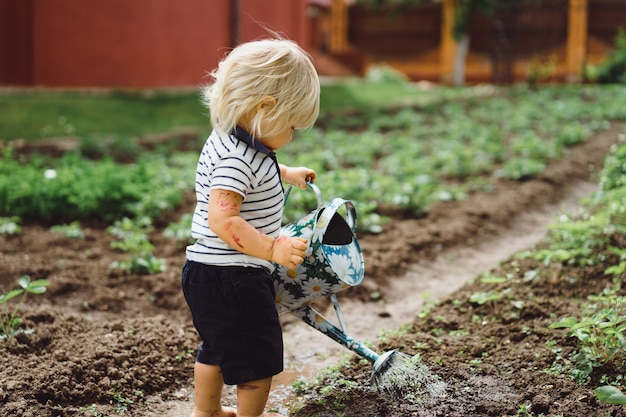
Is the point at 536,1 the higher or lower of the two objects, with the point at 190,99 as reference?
higher

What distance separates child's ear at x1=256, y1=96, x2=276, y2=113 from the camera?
2.36 meters

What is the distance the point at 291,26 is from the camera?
17203 millimetres

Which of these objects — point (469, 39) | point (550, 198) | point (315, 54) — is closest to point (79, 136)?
point (550, 198)

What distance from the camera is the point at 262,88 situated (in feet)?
7.73

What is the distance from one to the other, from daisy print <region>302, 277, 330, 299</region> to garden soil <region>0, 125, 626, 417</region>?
0.44 metres

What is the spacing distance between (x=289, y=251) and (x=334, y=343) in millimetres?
1492

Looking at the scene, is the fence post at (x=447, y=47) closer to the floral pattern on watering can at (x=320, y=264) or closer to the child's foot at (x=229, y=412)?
the floral pattern on watering can at (x=320, y=264)

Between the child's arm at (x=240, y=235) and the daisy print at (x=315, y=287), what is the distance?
306 millimetres

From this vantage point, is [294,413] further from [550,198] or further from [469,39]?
[469,39]

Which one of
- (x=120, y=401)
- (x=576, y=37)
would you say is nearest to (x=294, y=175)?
(x=120, y=401)

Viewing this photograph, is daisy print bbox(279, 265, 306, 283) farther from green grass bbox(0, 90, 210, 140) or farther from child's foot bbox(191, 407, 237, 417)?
green grass bbox(0, 90, 210, 140)

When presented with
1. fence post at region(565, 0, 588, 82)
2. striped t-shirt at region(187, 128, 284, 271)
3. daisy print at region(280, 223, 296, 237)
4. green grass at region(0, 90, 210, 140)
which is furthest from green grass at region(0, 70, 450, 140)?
fence post at region(565, 0, 588, 82)

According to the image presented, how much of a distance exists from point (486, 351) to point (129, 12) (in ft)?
34.6

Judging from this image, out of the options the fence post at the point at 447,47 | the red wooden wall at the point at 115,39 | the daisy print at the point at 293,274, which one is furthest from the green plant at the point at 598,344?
the fence post at the point at 447,47
